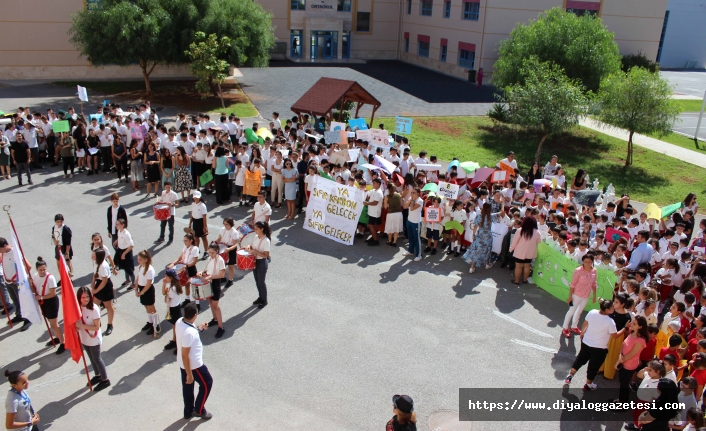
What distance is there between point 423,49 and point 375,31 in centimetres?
590

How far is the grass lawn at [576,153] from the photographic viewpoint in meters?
21.3

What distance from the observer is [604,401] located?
8.25 metres

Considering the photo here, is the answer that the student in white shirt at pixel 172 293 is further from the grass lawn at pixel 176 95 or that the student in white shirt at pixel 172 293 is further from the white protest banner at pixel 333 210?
the grass lawn at pixel 176 95

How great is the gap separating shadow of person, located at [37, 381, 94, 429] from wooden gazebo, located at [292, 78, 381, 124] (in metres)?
13.8

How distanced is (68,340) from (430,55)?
4339cm

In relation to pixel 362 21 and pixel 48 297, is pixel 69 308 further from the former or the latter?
pixel 362 21

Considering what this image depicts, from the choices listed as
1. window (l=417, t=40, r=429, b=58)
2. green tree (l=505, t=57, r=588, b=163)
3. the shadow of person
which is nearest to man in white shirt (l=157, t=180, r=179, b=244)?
the shadow of person

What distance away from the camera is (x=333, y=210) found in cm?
1384

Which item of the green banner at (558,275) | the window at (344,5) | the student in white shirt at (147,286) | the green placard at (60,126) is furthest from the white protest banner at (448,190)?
the window at (344,5)

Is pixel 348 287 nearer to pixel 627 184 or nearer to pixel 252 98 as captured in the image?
pixel 627 184

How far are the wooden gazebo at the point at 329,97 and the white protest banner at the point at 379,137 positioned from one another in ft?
9.31

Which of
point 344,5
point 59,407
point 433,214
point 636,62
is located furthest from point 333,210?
point 344,5

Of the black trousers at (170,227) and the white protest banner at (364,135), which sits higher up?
the white protest banner at (364,135)

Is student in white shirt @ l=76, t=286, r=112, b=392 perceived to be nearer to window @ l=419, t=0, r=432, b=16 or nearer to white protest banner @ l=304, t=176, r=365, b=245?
white protest banner @ l=304, t=176, r=365, b=245
